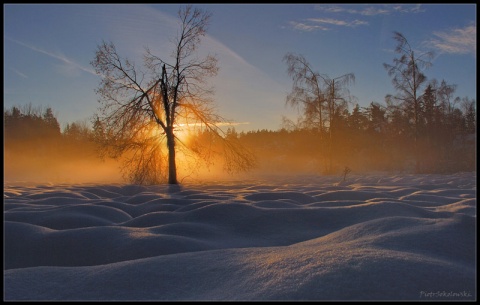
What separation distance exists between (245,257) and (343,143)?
1061 inches

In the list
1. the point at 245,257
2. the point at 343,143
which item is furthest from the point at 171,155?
the point at 343,143

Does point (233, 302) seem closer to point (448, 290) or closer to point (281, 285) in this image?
point (281, 285)

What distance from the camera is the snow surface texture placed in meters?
1.63

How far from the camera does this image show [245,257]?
2.13 metres

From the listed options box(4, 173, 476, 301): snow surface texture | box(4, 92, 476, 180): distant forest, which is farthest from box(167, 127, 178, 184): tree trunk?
box(4, 173, 476, 301): snow surface texture

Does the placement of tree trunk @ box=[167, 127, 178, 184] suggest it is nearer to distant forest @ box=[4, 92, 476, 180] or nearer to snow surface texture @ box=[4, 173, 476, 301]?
distant forest @ box=[4, 92, 476, 180]

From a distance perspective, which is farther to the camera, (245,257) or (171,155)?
(171,155)

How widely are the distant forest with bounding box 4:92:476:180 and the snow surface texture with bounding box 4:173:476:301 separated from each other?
7.74 m

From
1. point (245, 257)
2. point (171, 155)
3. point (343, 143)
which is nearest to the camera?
point (245, 257)

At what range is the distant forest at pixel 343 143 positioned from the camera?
797 inches

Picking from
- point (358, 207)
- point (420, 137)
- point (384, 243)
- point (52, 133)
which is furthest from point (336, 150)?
point (52, 133)

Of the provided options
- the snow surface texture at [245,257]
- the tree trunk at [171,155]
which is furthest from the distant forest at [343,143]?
A: the snow surface texture at [245,257]

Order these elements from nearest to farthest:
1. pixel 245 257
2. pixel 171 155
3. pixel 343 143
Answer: pixel 245 257 < pixel 171 155 < pixel 343 143

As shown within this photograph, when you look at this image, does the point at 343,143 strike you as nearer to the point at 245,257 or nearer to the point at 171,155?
the point at 171,155
